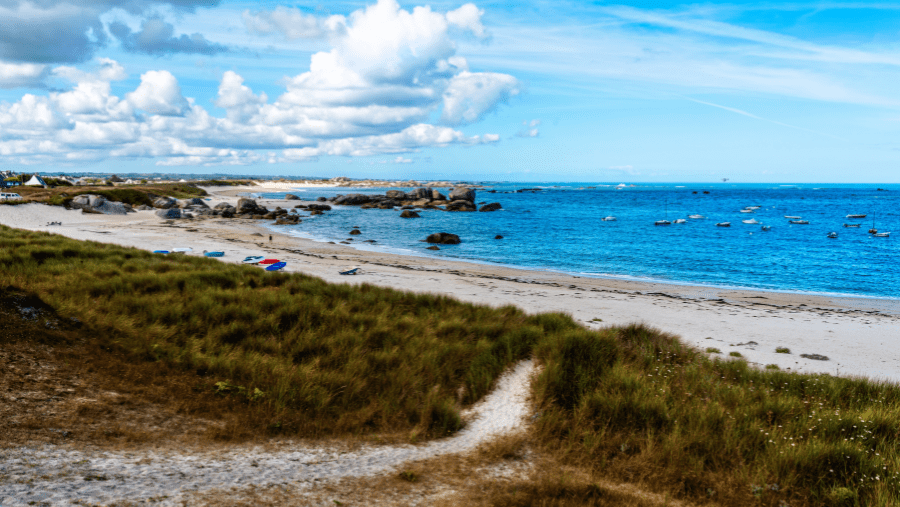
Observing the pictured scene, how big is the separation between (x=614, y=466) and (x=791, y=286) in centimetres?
2805

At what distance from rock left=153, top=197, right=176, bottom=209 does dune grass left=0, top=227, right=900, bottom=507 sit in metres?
57.0

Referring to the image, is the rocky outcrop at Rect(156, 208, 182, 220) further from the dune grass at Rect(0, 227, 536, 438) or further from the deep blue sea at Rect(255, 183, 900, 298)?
the dune grass at Rect(0, 227, 536, 438)

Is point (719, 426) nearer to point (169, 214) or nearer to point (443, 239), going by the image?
point (443, 239)

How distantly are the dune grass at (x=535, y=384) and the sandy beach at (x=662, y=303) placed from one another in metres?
4.14

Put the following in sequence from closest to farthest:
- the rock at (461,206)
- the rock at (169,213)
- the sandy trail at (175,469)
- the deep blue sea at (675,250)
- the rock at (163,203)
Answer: the sandy trail at (175,469) → the deep blue sea at (675,250) → the rock at (169,213) → the rock at (163,203) → the rock at (461,206)

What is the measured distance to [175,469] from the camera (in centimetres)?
495

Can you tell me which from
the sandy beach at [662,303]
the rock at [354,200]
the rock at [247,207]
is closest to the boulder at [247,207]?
the rock at [247,207]

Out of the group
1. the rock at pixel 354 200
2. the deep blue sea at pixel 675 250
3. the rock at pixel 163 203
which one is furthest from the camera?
the rock at pixel 354 200

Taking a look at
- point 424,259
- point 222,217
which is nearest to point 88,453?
point 424,259

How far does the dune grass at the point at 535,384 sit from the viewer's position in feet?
19.0

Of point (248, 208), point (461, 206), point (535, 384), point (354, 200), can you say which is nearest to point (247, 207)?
point (248, 208)

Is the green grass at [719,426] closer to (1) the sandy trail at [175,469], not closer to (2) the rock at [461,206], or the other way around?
(1) the sandy trail at [175,469]

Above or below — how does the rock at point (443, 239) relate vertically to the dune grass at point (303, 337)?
below

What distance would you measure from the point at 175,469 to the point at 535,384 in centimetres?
515
